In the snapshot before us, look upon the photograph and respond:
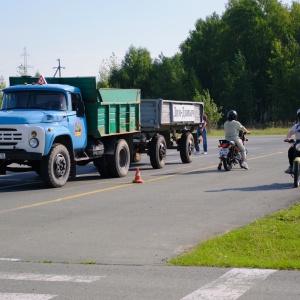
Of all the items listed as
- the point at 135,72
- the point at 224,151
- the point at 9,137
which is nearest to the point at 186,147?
the point at 224,151

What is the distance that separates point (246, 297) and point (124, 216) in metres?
6.23

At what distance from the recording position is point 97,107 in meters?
20.7

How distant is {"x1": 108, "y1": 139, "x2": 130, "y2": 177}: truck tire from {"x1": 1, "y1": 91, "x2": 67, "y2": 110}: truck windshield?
2.53 meters

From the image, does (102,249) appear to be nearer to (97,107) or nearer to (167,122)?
(97,107)

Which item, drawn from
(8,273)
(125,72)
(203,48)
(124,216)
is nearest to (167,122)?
(124,216)

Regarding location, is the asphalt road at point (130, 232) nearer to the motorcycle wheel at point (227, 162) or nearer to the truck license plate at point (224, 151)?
the motorcycle wheel at point (227, 162)

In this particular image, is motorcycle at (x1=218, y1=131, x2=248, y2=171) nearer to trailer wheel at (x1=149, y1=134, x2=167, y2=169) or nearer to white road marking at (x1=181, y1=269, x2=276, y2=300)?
→ trailer wheel at (x1=149, y1=134, x2=167, y2=169)

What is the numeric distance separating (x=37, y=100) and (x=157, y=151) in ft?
18.8

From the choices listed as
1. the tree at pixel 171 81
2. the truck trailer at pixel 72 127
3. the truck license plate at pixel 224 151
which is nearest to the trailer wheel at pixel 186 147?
the truck trailer at pixel 72 127

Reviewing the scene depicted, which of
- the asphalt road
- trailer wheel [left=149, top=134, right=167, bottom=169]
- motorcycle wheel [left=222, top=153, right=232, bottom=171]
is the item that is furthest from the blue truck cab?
motorcycle wheel [left=222, top=153, right=232, bottom=171]

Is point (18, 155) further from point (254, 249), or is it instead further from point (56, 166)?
point (254, 249)

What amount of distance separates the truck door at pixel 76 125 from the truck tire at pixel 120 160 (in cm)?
139

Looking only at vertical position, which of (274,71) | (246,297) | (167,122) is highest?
(274,71)

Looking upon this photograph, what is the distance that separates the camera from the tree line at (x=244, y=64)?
101 metres
